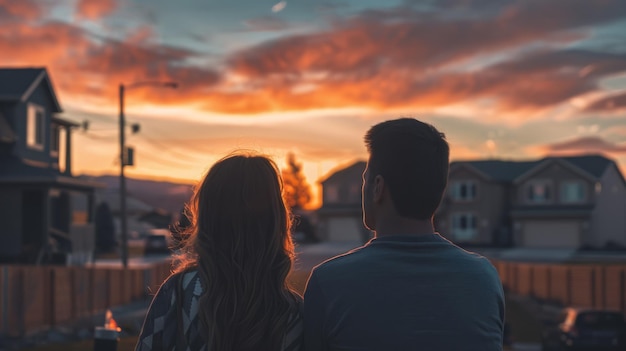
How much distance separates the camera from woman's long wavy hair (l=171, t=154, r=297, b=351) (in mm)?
3701


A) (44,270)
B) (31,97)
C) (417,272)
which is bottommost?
(44,270)

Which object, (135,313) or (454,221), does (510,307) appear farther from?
(454,221)

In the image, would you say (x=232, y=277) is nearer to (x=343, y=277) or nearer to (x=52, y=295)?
(x=343, y=277)

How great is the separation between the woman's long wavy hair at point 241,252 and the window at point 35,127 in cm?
3394

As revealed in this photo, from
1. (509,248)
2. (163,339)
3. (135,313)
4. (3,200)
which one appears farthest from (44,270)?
(509,248)

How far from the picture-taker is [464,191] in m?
78.3

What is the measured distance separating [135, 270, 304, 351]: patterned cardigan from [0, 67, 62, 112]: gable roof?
33322 millimetres

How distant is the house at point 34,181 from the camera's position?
113 feet

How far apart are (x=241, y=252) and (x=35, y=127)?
116ft

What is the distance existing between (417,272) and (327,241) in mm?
81336

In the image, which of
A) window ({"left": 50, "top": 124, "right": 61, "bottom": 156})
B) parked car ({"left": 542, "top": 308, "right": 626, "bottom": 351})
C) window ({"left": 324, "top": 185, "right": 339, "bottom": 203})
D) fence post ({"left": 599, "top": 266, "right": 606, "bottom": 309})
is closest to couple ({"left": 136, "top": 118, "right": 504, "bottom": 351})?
parked car ({"left": 542, "top": 308, "right": 626, "bottom": 351})

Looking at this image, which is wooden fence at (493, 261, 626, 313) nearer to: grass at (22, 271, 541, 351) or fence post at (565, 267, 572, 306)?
fence post at (565, 267, 572, 306)

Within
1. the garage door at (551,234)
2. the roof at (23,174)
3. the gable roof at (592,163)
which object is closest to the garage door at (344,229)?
the garage door at (551,234)

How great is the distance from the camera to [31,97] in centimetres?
3675
